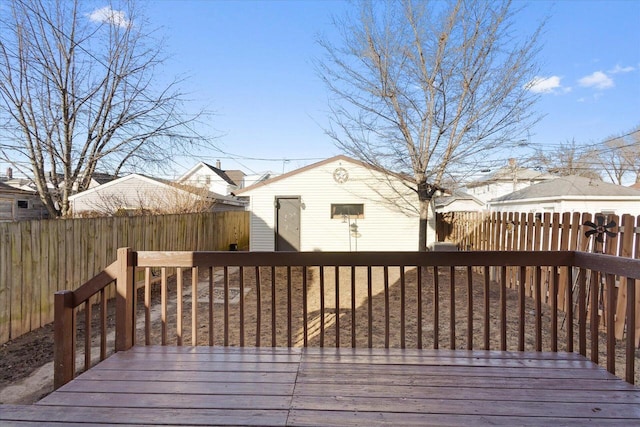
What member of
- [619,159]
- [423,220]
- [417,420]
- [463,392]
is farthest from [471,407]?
[619,159]

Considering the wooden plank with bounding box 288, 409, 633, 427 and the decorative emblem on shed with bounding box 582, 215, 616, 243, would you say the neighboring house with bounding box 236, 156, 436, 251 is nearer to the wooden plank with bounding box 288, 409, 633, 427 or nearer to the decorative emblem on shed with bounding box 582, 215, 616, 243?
the decorative emblem on shed with bounding box 582, 215, 616, 243

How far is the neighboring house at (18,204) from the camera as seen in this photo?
13641 mm

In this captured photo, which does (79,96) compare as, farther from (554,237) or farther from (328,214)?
(554,237)

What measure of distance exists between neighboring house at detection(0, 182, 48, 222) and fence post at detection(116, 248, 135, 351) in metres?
13.5

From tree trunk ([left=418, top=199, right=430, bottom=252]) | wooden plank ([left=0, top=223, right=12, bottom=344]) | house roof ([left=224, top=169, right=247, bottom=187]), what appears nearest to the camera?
wooden plank ([left=0, top=223, right=12, bottom=344])

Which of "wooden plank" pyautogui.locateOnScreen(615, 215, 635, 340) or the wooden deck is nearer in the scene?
the wooden deck

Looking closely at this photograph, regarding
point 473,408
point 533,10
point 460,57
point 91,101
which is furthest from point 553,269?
point 91,101

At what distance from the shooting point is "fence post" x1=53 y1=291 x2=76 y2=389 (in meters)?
2.03

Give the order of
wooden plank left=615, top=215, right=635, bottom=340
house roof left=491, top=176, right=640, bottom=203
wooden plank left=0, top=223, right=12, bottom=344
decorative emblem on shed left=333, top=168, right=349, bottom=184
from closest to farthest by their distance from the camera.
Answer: wooden plank left=0, top=223, right=12, bottom=344 → wooden plank left=615, top=215, right=635, bottom=340 → decorative emblem on shed left=333, top=168, right=349, bottom=184 → house roof left=491, top=176, right=640, bottom=203

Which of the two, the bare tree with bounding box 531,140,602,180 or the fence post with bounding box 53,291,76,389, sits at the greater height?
the bare tree with bounding box 531,140,602,180

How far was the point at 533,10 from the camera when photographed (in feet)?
22.3

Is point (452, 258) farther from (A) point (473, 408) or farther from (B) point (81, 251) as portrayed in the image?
(B) point (81, 251)

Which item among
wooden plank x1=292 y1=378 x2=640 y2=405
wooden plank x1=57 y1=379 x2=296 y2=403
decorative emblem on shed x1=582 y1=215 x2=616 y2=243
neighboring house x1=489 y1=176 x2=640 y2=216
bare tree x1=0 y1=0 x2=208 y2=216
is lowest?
wooden plank x1=292 y1=378 x2=640 y2=405

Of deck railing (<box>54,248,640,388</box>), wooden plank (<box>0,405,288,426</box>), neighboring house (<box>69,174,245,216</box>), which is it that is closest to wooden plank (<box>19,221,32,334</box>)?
deck railing (<box>54,248,640,388</box>)
